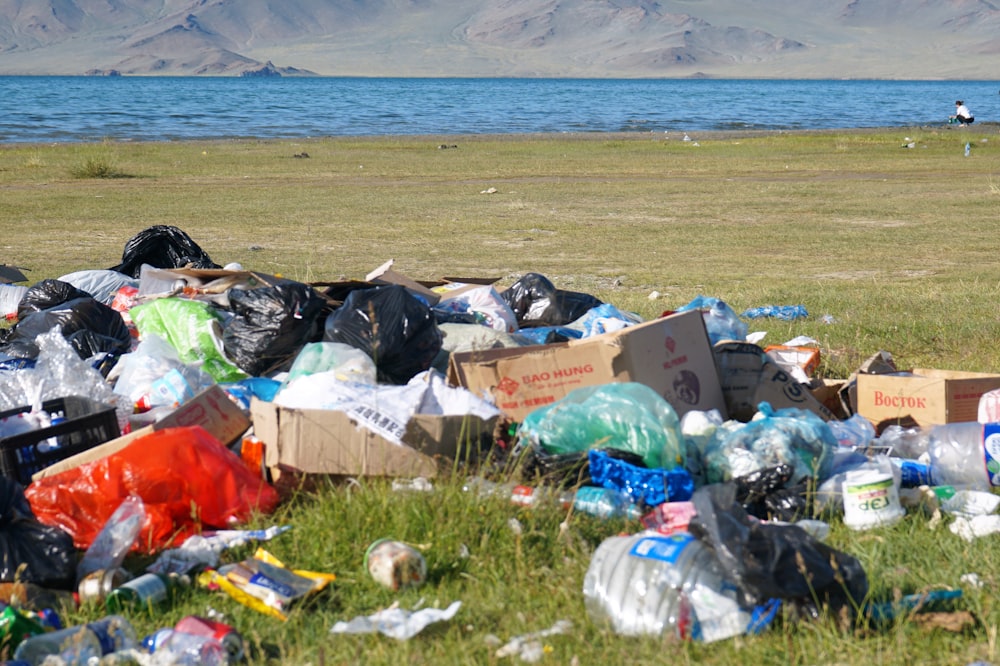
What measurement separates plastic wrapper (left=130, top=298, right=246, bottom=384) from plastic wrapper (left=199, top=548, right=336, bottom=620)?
83.1 inches

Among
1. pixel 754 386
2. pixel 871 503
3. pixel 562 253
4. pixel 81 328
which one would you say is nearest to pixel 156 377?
pixel 81 328

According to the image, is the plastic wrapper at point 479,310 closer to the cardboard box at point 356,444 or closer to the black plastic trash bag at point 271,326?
the black plastic trash bag at point 271,326

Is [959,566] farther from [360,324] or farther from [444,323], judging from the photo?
[444,323]

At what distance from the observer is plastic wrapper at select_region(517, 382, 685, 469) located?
3797mm

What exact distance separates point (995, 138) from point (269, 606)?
30.1 m

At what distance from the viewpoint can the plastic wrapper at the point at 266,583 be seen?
2.98 meters

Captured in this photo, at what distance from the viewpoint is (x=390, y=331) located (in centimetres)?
479

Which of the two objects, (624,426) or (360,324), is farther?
(360,324)

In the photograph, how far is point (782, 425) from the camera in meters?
3.93

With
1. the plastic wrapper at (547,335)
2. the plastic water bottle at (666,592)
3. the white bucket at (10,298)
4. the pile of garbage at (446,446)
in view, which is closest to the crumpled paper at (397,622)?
the pile of garbage at (446,446)

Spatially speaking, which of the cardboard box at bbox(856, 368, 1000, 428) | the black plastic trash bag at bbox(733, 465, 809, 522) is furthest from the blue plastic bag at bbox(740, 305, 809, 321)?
the black plastic trash bag at bbox(733, 465, 809, 522)

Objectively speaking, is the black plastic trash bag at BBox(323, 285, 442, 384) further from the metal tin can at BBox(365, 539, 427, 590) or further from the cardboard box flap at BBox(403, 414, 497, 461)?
the metal tin can at BBox(365, 539, 427, 590)

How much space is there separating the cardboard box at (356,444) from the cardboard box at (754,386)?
1.54m

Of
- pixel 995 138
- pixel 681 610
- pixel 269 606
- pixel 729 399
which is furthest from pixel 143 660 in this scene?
pixel 995 138
